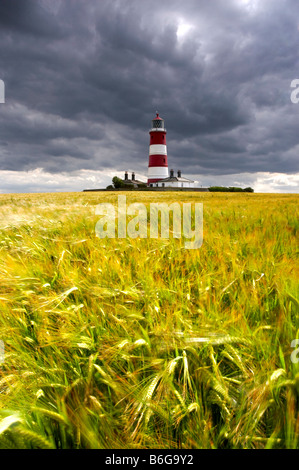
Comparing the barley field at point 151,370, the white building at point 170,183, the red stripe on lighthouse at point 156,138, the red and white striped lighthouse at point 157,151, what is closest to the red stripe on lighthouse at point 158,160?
the red and white striped lighthouse at point 157,151

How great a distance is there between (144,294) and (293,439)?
107cm

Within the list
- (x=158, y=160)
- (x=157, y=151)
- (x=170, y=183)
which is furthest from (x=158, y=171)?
(x=170, y=183)

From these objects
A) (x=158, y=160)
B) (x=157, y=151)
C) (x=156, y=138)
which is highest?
(x=156, y=138)

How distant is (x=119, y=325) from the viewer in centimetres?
137

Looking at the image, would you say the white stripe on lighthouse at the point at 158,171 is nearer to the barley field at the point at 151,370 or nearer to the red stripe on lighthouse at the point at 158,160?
the red stripe on lighthouse at the point at 158,160

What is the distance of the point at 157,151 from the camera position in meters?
56.4

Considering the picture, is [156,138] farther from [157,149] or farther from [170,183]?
[170,183]

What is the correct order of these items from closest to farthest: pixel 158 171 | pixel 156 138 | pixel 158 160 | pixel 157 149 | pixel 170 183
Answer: pixel 157 149 < pixel 156 138 < pixel 158 160 < pixel 158 171 < pixel 170 183

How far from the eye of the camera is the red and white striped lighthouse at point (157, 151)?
185 ft

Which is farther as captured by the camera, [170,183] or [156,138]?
[170,183]

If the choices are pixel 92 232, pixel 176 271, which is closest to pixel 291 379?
pixel 176 271

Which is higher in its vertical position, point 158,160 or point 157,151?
point 157,151

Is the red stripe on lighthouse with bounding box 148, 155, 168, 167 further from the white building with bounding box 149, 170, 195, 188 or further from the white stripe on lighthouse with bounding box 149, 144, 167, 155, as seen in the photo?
the white building with bounding box 149, 170, 195, 188
